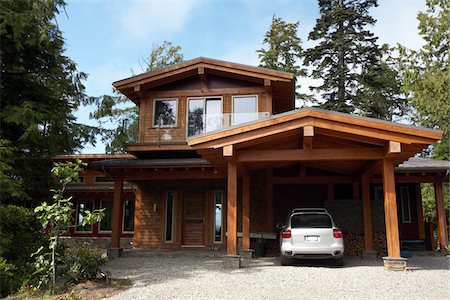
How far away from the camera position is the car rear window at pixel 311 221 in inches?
369

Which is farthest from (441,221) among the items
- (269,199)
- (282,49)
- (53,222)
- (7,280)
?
(282,49)

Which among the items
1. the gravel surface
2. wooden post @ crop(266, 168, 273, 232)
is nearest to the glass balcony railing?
wooden post @ crop(266, 168, 273, 232)

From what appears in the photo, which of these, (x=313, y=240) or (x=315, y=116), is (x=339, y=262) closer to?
(x=313, y=240)

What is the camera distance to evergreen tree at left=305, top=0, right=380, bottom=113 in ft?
86.3

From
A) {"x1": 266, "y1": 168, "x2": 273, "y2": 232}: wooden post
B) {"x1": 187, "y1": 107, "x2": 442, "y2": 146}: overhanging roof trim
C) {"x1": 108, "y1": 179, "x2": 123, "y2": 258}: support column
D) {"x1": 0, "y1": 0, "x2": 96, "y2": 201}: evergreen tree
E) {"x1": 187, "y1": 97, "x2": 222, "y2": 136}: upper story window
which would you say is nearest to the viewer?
{"x1": 187, "y1": 107, "x2": 442, "y2": 146}: overhanging roof trim

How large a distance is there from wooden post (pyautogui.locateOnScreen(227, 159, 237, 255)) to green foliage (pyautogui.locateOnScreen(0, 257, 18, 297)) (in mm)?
4600

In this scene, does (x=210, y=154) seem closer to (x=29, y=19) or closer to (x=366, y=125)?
(x=366, y=125)

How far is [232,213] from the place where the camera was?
9.48 metres

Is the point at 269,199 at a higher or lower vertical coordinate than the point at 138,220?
higher

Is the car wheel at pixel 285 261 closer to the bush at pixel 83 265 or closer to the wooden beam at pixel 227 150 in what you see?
the wooden beam at pixel 227 150

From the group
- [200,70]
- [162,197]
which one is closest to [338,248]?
[162,197]

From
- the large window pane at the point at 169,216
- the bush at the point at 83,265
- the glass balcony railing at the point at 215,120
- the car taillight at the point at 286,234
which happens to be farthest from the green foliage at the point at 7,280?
the glass balcony railing at the point at 215,120

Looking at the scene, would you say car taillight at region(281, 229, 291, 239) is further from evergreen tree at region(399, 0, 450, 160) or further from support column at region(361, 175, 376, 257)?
evergreen tree at region(399, 0, 450, 160)

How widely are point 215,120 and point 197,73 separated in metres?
2.06
